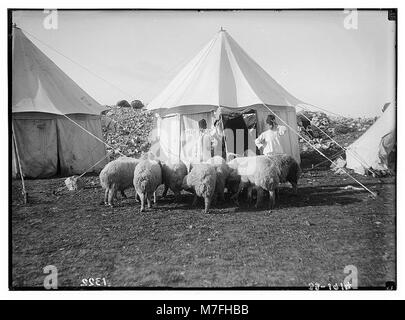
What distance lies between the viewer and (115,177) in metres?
5.31

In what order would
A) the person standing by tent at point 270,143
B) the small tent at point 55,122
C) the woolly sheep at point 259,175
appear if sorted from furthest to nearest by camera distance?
the small tent at point 55,122 < the person standing by tent at point 270,143 < the woolly sheep at point 259,175

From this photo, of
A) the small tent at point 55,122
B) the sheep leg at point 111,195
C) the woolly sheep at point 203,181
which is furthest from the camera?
the small tent at point 55,122

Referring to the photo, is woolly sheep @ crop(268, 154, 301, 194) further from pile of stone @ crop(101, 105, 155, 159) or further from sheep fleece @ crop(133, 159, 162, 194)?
pile of stone @ crop(101, 105, 155, 159)

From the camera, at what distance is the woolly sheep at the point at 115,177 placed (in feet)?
17.3

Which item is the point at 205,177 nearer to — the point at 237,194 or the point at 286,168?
the point at 237,194

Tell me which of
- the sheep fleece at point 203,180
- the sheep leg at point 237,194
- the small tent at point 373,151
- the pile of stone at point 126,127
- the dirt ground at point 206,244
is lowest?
the dirt ground at point 206,244

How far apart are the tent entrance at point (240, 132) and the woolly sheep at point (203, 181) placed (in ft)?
4.11

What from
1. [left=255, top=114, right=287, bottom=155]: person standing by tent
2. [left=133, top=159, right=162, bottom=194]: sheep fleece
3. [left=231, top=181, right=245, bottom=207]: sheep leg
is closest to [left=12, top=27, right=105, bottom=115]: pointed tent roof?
[left=133, top=159, right=162, bottom=194]: sheep fleece

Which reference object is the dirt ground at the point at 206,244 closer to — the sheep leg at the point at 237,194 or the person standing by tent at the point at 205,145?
the sheep leg at the point at 237,194

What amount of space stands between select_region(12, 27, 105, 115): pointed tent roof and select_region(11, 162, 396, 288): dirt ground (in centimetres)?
258

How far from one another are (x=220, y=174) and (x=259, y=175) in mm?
643

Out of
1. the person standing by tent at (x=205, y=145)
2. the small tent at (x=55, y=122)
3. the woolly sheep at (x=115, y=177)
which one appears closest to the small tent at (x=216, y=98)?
the person standing by tent at (x=205, y=145)

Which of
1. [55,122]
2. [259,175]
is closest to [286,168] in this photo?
[259,175]
